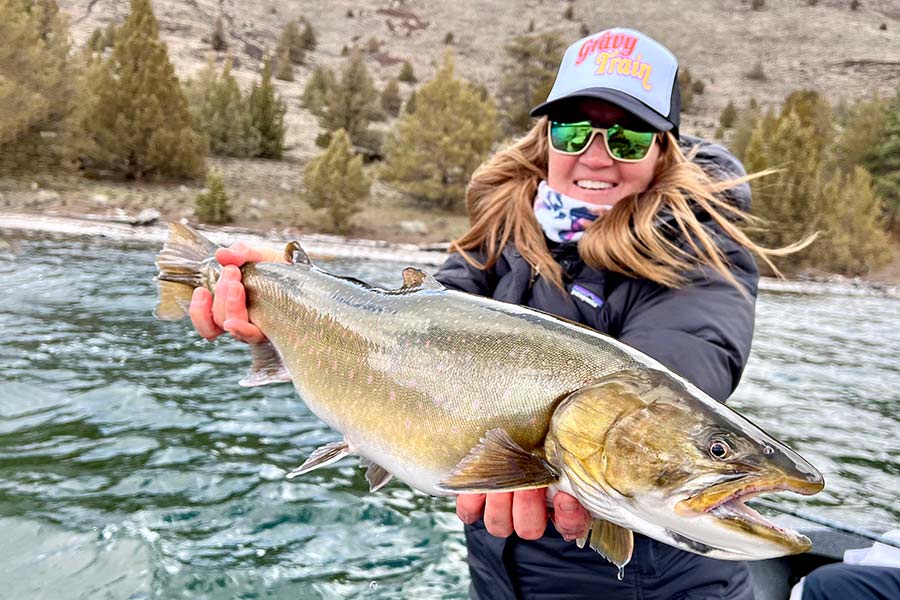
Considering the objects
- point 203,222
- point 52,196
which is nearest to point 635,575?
point 203,222

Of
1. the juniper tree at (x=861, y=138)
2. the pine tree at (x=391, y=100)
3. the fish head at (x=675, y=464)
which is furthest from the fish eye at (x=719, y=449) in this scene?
the pine tree at (x=391, y=100)

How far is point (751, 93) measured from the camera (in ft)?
224

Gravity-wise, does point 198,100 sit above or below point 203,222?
above

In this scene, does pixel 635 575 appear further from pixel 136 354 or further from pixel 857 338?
pixel 857 338

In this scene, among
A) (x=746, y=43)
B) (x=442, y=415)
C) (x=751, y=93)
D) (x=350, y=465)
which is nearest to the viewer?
(x=442, y=415)

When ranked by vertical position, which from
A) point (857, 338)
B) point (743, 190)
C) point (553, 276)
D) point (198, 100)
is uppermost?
point (198, 100)

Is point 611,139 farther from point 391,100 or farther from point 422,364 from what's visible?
point 391,100

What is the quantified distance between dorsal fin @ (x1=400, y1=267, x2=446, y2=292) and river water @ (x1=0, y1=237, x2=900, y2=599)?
8.22 ft

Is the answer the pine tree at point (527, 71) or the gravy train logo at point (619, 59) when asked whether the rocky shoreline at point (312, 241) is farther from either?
the pine tree at point (527, 71)

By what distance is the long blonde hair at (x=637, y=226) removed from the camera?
7.41 feet

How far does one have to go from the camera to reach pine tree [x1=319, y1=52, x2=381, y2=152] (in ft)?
132

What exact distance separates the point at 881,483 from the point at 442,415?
21.2 ft

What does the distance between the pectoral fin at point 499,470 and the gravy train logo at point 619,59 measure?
150 centimetres

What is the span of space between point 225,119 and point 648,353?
37.8m
